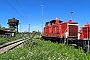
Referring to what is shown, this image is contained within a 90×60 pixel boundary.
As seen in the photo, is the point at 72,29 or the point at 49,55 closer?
the point at 49,55

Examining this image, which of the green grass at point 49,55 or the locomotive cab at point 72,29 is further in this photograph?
the locomotive cab at point 72,29

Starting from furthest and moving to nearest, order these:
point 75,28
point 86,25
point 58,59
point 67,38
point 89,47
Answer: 1. point 75,28
2. point 67,38
3. point 86,25
4. point 89,47
5. point 58,59

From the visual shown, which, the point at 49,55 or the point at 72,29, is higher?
the point at 72,29

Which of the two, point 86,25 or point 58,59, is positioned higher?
point 86,25

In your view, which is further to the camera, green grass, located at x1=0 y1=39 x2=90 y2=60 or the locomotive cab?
the locomotive cab

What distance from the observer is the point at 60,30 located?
2319 centimetres

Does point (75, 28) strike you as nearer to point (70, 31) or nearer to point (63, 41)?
point (70, 31)

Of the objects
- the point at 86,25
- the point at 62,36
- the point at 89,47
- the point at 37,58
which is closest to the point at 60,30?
the point at 62,36

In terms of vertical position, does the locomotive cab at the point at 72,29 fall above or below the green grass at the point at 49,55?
above

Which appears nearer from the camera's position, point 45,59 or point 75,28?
point 45,59

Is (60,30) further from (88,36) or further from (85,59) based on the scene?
(85,59)

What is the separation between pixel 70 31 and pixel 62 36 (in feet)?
3.74

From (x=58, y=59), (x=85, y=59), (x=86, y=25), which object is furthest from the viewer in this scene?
(x=86, y=25)

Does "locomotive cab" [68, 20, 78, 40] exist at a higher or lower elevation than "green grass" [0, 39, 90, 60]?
higher
